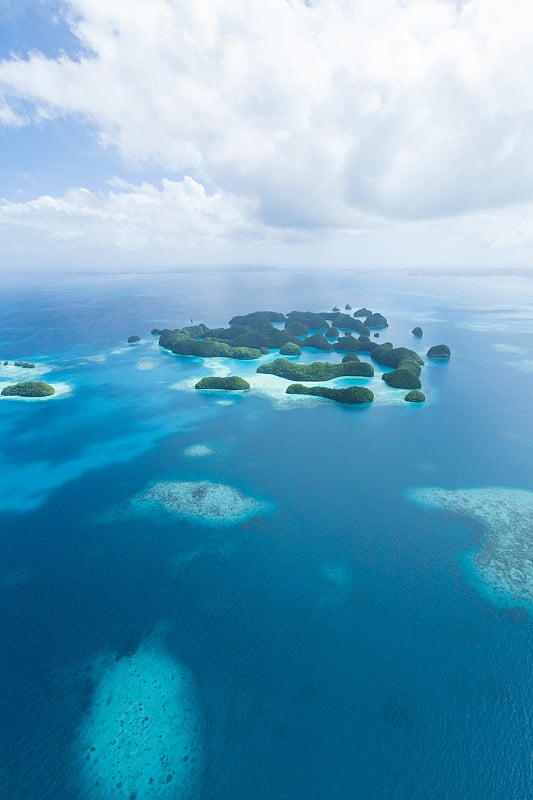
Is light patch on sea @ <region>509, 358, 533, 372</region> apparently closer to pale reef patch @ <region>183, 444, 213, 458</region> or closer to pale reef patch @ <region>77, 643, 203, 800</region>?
pale reef patch @ <region>183, 444, 213, 458</region>

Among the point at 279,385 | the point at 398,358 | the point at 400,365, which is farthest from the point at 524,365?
the point at 279,385

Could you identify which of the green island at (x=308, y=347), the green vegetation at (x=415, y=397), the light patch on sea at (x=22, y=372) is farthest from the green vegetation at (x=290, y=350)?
the light patch on sea at (x=22, y=372)

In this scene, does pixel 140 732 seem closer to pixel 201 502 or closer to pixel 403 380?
pixel 201 502

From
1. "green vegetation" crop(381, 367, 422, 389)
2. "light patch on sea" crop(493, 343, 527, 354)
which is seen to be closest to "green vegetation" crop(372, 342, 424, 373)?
"green vegetation" crop(381, 367, 422, 389)

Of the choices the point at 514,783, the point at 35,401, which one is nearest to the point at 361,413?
the point at 514,783

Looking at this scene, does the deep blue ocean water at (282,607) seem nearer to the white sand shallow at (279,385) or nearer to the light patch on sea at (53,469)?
the light patch on sea at (53,469)

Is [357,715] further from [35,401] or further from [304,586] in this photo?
[35,401]
